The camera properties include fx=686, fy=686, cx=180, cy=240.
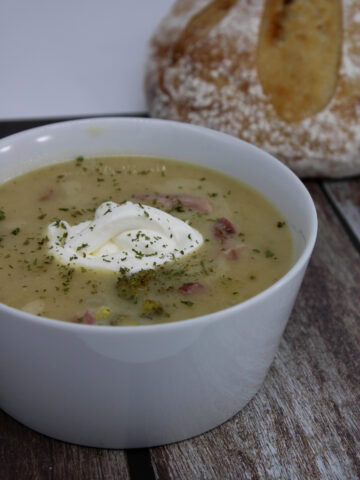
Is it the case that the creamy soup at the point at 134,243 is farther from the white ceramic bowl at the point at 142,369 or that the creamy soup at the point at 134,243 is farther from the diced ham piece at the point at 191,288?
the white ceramic bowl at the point at 142,369

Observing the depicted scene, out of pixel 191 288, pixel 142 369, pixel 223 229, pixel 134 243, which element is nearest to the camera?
pixel 142 369

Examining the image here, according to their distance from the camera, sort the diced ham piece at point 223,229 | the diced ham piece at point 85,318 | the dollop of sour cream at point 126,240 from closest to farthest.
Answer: the diced ham piece at point 85,318 → the dollop of sour cream at point 126,240 → the diced ham piece at point 223,229

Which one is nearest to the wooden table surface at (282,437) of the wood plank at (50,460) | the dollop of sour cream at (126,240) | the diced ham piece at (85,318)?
the wood plank at (50,460)

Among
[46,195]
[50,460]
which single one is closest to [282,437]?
[50,460]

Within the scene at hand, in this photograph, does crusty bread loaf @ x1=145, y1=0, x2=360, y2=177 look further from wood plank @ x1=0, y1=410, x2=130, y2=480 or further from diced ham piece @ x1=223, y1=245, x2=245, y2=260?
wood plank @ x1=0, y1=410, x2=130, y2=480

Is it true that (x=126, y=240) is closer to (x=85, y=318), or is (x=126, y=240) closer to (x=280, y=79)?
(x=85, y=318)

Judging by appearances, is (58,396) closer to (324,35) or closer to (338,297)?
(338,297)
